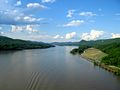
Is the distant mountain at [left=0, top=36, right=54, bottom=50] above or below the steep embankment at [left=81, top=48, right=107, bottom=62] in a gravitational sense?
above

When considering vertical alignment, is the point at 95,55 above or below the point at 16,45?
below

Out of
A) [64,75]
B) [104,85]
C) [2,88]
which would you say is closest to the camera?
[2,88]

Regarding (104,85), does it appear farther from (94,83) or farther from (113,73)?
(113,73)

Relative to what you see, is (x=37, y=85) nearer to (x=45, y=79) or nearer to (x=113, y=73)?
(x=45, y=79)

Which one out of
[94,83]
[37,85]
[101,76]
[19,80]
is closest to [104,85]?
[94,83]

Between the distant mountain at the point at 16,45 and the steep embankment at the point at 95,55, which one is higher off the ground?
the distant mountain at the point at 16,45

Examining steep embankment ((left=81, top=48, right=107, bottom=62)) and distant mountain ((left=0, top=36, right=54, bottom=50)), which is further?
distant mountain ((left=0, top=36, right=54, bottom=50))

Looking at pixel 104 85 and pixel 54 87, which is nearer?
pixel 54 87

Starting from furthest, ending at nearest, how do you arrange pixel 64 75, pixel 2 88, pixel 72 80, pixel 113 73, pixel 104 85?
pixel 113 73, pixel 64 75, pixel 72 80, pixel 104 85, pixel 2 88

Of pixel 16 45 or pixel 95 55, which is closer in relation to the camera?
pixel 95 55

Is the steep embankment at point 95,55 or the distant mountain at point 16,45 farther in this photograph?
the distant mountain at point 16,45

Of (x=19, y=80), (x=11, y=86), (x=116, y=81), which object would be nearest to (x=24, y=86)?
(x=11, y=86)
